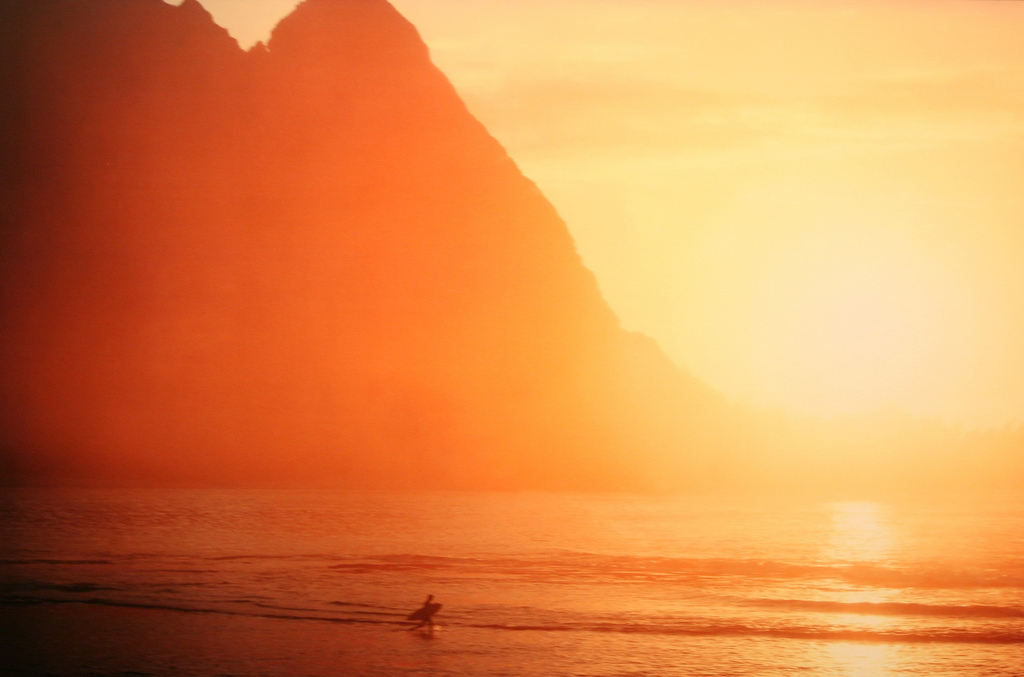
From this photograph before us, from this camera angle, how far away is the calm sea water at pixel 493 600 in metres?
14.3

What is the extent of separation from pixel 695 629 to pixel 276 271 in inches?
2905

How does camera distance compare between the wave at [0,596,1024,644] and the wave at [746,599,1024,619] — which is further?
the wave at [746,599,1024,619]

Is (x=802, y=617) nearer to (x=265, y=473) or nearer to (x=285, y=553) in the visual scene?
(x=285, y=553)

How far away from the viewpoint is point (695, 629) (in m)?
17.5

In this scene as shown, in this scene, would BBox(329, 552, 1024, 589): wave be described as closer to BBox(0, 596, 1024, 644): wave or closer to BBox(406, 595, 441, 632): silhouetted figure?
BBox(0, 596, 1024, 644): wave

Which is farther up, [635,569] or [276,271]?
[276,271]

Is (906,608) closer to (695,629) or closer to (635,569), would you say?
(695,629)

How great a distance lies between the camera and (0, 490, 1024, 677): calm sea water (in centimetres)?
1426

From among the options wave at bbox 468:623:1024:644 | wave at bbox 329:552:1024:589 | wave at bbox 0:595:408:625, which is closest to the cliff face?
wave at bbox 329:552:1024:589

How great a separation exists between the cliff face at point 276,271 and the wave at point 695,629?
65.3m

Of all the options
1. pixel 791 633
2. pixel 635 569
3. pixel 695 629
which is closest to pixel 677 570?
pixel 635 569

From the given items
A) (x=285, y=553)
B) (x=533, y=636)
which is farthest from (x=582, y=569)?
(x=533, y=636)

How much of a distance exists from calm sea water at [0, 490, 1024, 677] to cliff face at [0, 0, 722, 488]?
101 ft

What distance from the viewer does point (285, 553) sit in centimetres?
3381
